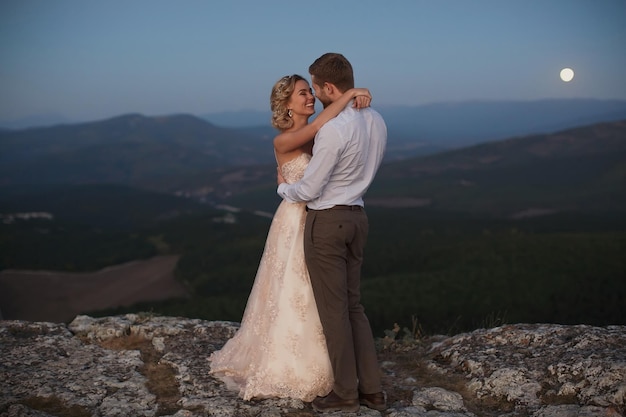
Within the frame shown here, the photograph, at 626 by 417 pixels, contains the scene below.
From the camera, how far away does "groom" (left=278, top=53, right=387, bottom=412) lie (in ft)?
16.2

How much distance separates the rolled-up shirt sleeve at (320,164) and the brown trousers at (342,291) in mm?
242

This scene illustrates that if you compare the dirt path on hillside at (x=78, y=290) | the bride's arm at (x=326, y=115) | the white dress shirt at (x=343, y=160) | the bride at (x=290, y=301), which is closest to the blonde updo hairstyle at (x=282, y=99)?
the bride at (x=290, y=301)

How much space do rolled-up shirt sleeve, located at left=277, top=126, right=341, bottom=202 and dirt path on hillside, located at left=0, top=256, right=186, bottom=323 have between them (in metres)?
30.6

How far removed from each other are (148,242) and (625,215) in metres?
49.3

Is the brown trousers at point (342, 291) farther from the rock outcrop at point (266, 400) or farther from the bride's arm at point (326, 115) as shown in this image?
the bride's arm at point (326, 115)

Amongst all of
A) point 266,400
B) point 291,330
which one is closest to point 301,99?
point 291,330

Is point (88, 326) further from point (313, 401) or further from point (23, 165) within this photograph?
point (23, 165)

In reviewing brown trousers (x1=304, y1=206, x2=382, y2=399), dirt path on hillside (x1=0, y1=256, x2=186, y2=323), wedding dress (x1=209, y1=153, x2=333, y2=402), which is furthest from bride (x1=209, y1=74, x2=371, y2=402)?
dirt path on hillside (x1=0, y1=256, x2=186, y2=323)

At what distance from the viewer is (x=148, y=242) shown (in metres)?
61.3

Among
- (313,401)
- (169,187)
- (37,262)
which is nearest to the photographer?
(313,401)

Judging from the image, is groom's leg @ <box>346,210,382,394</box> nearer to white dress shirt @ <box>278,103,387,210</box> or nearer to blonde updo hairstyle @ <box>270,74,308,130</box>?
white dress shirt @ <box>278,103,387,210</box>

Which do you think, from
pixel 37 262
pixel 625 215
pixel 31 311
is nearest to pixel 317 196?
pixel 31 311

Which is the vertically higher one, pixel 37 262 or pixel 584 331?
pixel 584 331

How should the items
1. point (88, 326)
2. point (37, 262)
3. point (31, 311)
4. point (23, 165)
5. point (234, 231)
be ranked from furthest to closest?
point (23, 165) → point (234, 231) → point (37, 262) → point (31, 311) → point (88, 326)
